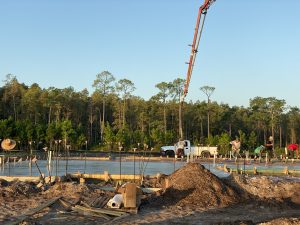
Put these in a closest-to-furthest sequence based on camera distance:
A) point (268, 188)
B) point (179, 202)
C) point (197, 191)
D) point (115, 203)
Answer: point (115, 203)
point (179, 202)
point (197, 191)
point (268, 188)

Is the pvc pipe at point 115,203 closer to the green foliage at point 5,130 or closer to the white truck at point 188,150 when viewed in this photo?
the white truck at point 188,150

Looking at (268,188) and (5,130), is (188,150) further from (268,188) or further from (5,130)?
(268,188)

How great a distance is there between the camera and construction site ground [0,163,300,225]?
9727mm

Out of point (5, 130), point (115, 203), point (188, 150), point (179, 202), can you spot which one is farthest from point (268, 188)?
point (5, 130)

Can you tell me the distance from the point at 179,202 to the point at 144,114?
158 ft

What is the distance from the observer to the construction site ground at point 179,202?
31.9 ft

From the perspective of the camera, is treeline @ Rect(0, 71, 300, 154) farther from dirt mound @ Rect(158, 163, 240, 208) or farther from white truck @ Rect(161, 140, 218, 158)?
dirt mound @ Rect(158, 163, 240, 208)

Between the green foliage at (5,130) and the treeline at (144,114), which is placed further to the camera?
the treeline at (144,114)

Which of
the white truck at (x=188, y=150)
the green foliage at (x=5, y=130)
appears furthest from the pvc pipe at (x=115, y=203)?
the green foliage at (x=5, y=130)

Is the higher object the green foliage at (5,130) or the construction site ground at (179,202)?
the green foliage at (5,130)

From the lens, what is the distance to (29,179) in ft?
50.0

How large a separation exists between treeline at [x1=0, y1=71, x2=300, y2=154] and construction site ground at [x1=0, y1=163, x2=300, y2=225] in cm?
3582

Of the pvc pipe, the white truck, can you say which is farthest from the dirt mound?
the white truck

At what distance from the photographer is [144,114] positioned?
5994 centimetres
